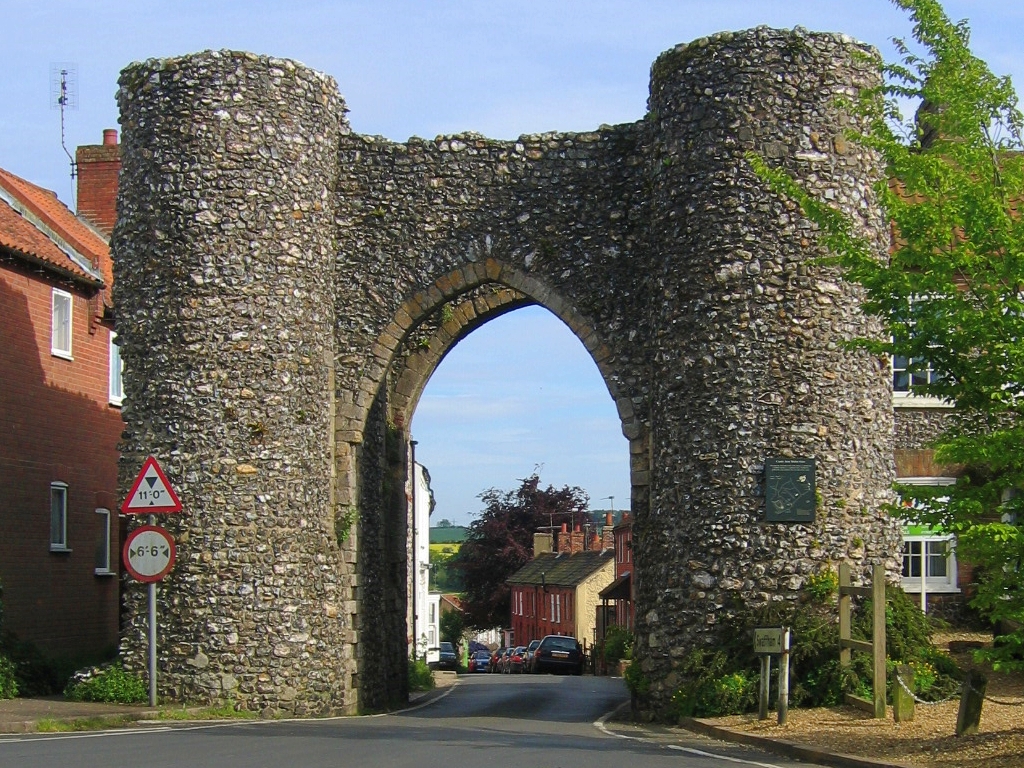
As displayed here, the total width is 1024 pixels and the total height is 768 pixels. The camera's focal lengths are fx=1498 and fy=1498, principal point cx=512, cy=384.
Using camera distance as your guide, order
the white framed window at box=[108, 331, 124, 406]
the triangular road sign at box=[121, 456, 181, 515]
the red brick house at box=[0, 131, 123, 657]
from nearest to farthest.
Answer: the triangular road sign at box=[121, 456, 181, 515] < the red brick house at box=[0, 131, 123, 657] < the white framed window at box=[108, 331, 124, 406]

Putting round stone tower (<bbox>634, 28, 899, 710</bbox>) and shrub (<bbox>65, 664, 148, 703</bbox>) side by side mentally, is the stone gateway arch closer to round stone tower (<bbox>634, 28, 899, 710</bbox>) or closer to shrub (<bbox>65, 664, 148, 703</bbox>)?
round stone tower (<bbox>634, 28, 899, 710</bbox>)

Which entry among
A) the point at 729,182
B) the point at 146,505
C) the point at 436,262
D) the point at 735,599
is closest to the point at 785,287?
the point at 729,182

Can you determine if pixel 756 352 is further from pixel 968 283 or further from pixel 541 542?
pixel 541 542

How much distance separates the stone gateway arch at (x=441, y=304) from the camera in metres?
17.7

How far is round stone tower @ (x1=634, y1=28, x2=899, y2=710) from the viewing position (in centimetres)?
1756

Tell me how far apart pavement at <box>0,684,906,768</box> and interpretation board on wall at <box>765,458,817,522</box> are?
2635 millimetres

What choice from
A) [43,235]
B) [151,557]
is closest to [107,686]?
[151,557]

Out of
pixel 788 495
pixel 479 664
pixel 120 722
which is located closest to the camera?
pixel 120 722

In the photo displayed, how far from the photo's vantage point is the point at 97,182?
30703mm

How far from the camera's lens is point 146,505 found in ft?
54.5

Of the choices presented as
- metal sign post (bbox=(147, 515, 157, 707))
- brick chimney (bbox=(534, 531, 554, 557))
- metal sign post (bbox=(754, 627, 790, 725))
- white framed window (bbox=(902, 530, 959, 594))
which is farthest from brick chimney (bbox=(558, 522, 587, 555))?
metal sign post (bbox=(754, 627, 790, 725))

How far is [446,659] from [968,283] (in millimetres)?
46641

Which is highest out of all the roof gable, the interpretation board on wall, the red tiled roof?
the red tiled roof

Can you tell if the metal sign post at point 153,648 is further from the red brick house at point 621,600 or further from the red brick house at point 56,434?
the red brick house at point 621,600
